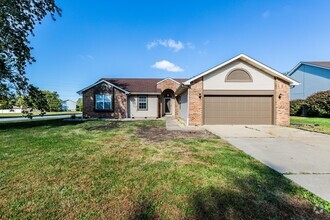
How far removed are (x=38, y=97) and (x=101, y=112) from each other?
20.6ft

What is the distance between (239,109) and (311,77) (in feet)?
61.1

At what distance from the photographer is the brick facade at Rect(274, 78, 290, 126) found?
1265cm

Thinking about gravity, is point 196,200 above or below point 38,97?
below

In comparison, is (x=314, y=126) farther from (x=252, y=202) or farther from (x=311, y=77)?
(x=311, y=77)

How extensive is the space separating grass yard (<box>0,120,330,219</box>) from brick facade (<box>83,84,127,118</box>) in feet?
45.9

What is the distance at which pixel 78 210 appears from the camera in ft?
8.34

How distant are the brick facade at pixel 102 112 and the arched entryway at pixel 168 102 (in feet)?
18.6

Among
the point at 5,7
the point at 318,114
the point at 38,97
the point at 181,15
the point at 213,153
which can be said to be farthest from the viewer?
the point at 318,114

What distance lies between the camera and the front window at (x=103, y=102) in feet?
62.8

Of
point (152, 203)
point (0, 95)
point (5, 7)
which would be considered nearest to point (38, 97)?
point (0, 95)

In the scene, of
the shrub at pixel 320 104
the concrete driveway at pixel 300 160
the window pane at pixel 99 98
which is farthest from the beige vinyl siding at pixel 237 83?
the window pane at pixel 99 98

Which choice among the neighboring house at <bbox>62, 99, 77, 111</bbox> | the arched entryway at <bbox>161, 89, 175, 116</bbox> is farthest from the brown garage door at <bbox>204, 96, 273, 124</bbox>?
the neighboring house at <bbox>62, 99, 77, 111</bbox>

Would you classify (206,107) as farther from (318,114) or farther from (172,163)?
(318,114)

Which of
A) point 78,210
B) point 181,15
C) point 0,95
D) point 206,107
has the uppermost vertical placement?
point 181,15
